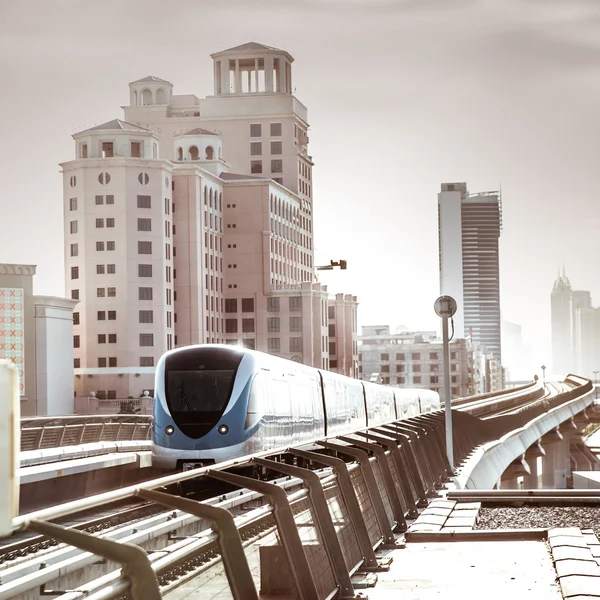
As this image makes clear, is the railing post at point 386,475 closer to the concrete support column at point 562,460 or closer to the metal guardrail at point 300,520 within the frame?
the metal guardrail at point 300,520

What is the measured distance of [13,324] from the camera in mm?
94000

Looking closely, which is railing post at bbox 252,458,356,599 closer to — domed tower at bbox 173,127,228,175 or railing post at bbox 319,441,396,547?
railing post at bbox 319,441,396,547

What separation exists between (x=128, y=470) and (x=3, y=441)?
2852cm

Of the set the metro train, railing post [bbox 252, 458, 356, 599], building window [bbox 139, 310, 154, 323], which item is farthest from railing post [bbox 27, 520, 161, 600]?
building window [bbox 139, 310, 154, 323]

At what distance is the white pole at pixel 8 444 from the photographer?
3221 mm

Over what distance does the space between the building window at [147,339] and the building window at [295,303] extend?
2616cm

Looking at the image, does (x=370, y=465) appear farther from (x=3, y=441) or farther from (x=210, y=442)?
(x=210, y=442)

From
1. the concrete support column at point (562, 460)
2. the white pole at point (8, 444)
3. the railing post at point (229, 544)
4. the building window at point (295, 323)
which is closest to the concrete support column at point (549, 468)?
the concrete support column at point (562, 460)

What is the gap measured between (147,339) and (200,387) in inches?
3848

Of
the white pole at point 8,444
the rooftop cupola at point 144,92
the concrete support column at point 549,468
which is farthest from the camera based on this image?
the rooftop cupola at point 144,92

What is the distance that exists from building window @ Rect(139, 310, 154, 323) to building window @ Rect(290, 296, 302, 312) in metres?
25.5

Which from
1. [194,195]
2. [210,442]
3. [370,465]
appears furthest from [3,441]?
[194,195]

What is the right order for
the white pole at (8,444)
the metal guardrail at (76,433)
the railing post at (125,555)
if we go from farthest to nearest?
the metal guardrail at (76,433) < the railing post at (125,555) < the white pole at (8,444)

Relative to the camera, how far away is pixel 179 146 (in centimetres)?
15075
